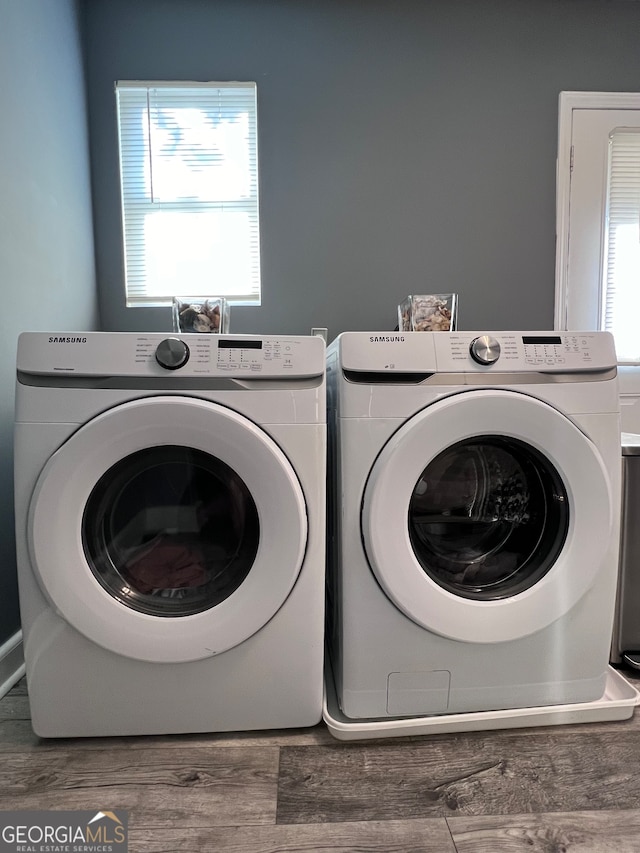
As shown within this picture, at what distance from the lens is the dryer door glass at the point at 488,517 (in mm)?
1108

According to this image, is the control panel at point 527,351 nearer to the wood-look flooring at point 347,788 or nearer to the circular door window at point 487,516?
the circular door window at point 487,516

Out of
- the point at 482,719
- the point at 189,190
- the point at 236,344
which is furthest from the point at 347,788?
the point at 189,190

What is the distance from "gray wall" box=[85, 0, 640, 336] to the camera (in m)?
1.89

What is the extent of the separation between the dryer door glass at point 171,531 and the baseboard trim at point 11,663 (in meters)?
0.52

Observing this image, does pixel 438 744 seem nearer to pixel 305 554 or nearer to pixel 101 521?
pixel 305 554

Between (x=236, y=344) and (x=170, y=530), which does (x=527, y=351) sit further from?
(x=170, y=530)

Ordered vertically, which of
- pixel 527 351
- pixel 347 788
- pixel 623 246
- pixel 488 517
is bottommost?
pixel 347 788

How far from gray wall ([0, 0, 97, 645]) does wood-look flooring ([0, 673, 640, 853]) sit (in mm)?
518

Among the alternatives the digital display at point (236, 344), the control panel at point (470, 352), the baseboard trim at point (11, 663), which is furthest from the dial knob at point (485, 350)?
the baseboard trim at point (11, 663)

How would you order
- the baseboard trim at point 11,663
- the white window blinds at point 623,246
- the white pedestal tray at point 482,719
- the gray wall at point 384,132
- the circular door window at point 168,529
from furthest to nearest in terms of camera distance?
the white window blinds at point 623,246
the gray wall at point 384,132
the baseboard trim at point 11,663
the white pedestal tray at point 482,719
the circular door window at point 168,529

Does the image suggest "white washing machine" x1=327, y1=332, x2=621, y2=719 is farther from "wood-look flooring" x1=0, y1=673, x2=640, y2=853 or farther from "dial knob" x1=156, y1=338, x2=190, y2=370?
"dial knob" x1=156, y1=338, x2=190, y2=370

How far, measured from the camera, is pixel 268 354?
1.03 metres

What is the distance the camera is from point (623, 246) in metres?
2.01

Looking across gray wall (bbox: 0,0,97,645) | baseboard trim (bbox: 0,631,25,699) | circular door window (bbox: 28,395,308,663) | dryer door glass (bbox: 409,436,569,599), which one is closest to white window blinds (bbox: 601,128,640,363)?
dryer door glass (bbox: 409,436,569,599)
